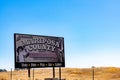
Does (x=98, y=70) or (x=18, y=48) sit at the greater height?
(x=18, y=48)

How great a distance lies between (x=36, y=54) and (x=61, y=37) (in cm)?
468

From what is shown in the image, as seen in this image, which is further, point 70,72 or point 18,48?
point 70,72

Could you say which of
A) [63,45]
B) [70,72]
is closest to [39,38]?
[63,45]

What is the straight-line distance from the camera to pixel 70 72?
8800cm

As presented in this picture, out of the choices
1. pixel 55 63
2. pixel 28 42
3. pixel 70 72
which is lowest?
pixel 70 72

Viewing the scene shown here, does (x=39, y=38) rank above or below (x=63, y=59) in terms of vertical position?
above

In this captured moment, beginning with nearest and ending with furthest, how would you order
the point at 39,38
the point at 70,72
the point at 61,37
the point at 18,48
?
the point at 18,48, the point at 39,38, the point at 61,37, the point at 70,72

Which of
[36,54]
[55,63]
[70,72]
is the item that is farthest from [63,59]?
[70,72]

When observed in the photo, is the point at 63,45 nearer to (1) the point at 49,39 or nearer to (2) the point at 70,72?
(1) the point at 49,39

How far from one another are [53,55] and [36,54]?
2750 millimetres

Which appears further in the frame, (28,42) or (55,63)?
(55,63)

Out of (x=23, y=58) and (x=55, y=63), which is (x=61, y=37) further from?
(x=23, y=58)

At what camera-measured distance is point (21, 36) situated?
35.8m

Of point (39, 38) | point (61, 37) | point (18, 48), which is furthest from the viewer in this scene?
point (61, 37)
